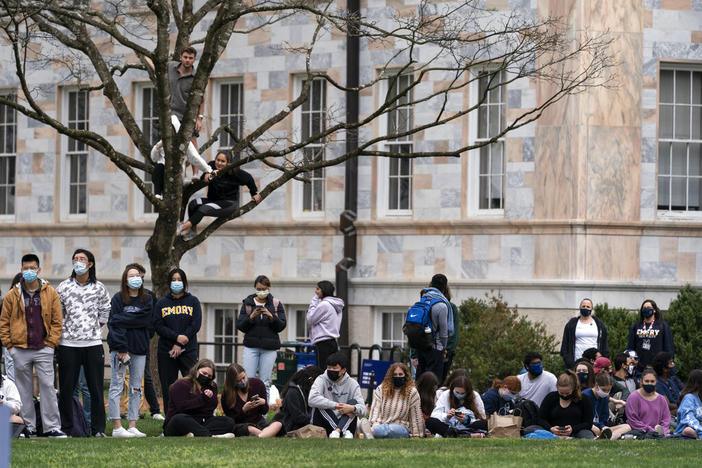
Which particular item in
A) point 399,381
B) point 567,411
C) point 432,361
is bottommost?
point 567,411

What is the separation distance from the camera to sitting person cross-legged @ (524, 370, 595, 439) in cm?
1917

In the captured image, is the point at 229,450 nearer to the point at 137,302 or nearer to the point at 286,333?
the point at 137,302

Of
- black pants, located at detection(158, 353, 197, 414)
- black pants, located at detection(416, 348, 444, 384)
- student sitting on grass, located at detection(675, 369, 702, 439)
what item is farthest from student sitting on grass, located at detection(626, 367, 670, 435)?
black pants, located at detection(158, 353, 197, 414)

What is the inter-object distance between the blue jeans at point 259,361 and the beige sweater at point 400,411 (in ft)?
8.38

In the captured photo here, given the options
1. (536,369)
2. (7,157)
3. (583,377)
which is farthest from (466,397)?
(7,157)

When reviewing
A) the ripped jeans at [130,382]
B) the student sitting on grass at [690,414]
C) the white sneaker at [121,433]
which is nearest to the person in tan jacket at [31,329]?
the white sneaker at [121,433]

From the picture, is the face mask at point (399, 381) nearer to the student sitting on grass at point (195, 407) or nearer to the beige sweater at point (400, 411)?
the beige sweater at point (400, 411)

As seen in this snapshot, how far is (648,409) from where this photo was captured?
1967 cm

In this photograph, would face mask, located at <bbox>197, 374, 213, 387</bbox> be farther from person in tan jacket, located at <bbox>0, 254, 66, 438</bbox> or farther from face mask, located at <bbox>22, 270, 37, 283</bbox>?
face mask, located at <bbox>22, 270, 37, 283</bbox>

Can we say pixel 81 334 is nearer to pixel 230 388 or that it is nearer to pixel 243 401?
pixel 230 388

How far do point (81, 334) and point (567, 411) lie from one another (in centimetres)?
588

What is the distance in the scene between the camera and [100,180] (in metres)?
32.0

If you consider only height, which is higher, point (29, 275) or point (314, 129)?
point (314, 129)

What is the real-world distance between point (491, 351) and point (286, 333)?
19.2ft
